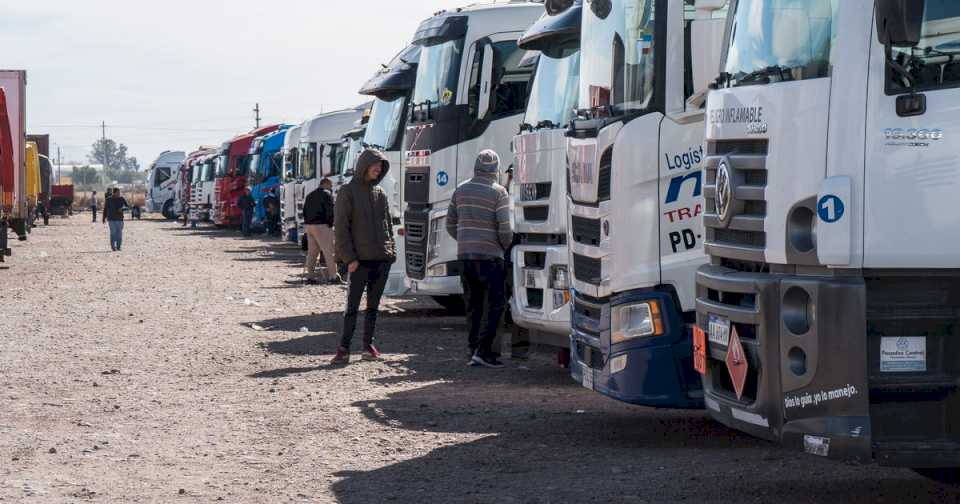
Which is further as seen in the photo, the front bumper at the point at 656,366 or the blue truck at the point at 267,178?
the blue truck at the point at 267,178

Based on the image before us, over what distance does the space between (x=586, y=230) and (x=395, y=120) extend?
10438 mm

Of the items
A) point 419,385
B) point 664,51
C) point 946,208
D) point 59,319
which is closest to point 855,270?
point 946,208

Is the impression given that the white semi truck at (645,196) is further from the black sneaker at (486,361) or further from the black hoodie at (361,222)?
the black hoodie at (361,222)

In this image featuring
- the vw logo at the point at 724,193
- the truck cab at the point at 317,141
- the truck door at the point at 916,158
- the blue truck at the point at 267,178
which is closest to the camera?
the truck door at the point at 916,158

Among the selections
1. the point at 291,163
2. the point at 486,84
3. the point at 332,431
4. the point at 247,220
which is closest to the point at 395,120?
the point at 486,84

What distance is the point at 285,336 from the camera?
59.9ft

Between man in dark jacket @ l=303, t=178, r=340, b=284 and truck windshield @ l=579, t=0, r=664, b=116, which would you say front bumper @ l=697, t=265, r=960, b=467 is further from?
man in dark jacket @ l=303, t=178, r=340, b=284

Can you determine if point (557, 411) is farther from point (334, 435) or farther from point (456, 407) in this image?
point (334, 435)

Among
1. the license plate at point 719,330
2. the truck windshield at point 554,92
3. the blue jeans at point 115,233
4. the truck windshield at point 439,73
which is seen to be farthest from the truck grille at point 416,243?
the blue jeans at point 115,233

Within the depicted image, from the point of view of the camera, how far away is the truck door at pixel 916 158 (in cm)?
681

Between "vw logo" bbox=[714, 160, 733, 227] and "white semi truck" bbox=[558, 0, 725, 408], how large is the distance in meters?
1.76

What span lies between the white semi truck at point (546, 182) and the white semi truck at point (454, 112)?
348 centimetres

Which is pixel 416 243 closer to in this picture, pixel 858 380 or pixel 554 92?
pixel 554 92

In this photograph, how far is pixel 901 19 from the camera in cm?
662
